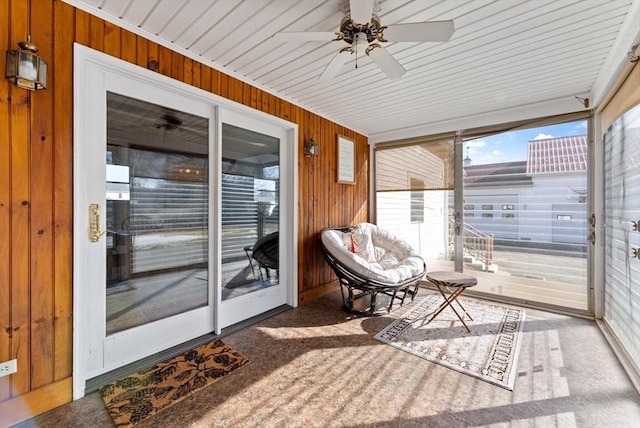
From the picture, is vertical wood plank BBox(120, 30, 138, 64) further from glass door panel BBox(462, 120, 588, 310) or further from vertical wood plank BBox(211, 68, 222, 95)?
glass door panel BBox(462, 120, 588, 310)

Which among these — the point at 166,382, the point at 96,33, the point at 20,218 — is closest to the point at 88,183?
the point at 20,218

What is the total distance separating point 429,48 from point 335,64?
2.57 feet

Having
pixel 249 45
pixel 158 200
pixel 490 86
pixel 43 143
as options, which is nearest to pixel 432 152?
pixel 490 86

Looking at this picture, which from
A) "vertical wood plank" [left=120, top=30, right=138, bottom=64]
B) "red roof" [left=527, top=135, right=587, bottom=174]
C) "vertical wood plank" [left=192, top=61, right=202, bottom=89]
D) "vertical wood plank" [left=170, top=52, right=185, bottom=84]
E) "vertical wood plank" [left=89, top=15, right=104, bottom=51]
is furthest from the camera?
"red roof" [left=527, top=135, right=587, bottom=174]

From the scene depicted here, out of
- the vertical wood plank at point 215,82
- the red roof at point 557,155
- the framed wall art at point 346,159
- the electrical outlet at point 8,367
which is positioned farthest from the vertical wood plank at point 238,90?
the red roof at point 557,155

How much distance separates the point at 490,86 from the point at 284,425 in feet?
11.4

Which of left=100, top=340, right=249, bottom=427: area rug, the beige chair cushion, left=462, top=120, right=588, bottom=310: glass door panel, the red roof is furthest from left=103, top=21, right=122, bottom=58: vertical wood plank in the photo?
the red roof

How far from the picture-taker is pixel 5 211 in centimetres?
152

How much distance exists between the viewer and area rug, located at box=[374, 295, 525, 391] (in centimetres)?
212

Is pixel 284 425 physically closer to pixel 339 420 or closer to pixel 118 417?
pixel 339 420

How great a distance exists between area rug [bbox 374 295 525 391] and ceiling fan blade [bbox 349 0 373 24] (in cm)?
250

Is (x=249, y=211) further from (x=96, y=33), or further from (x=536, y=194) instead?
(x=536, y=194)

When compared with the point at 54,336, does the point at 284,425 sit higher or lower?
lower

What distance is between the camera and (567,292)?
324 centimetres
